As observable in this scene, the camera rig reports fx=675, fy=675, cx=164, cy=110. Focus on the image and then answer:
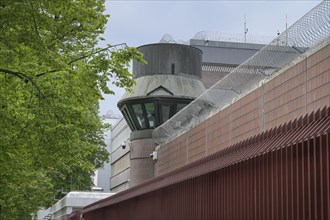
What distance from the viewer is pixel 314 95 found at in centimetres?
853

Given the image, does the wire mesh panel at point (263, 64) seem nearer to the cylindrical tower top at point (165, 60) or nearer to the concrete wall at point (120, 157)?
the cylindrical tower top at point (165, 60)

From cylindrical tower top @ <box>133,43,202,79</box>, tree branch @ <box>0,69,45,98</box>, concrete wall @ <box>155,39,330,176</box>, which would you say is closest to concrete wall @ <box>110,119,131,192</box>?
cylindrical tower top @ <box>133,43,202,79</box>

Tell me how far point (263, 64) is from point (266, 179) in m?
5.54

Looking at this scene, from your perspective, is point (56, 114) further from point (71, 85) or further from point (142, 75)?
point (142, 75)

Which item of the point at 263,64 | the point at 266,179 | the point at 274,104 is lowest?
the point at 266,179

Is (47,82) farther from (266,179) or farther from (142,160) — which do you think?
(142,160)

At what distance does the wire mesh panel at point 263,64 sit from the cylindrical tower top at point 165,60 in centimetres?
563

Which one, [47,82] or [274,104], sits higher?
[47,82]

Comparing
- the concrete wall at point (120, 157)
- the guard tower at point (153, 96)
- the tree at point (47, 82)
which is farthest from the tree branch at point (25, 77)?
the concrete wall at point (120, 157)

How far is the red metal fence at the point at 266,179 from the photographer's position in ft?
15.6

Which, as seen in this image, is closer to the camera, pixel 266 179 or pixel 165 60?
pixel 266 179

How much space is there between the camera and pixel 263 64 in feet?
36.3

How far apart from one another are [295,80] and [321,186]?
485 centimetres

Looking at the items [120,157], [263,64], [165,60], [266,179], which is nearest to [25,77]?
[263,64]
